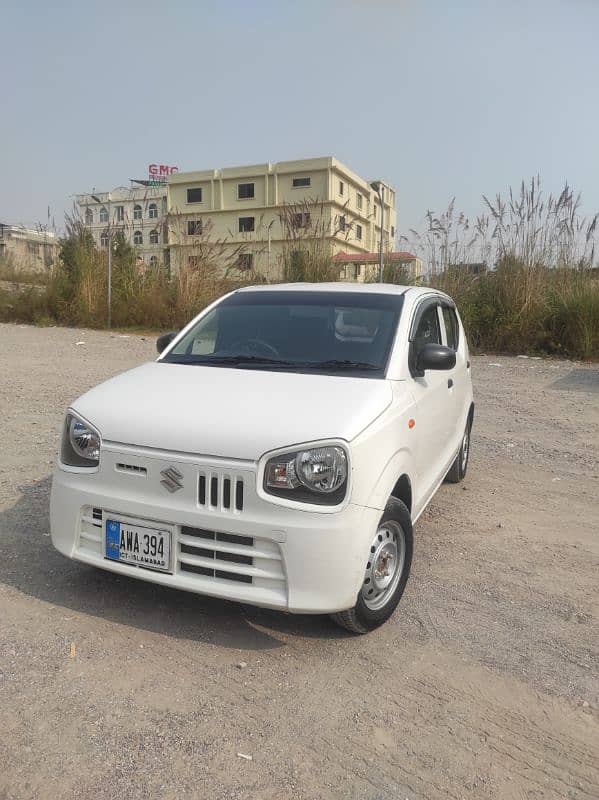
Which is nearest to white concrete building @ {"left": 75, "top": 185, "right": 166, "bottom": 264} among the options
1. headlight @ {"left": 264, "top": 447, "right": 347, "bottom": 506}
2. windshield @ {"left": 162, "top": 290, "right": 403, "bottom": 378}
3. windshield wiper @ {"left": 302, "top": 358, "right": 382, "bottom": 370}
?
windshield @ {"left": 162, "top": 290, "right": 403, "bottom": 378}

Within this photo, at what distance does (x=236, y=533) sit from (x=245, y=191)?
56.7 meters

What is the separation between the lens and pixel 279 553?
2709mm

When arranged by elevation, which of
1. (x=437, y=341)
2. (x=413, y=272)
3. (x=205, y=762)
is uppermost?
(x=413, y=272)

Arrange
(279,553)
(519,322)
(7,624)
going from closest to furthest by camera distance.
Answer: (279,553)
(7,624)
(519,322)

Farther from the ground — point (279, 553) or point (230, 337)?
point (230, 337)

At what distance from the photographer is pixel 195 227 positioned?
15.4 metres

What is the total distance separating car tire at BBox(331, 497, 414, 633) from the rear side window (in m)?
2.08

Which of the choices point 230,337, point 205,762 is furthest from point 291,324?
point 205,762

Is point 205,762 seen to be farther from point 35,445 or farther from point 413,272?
point 413,272

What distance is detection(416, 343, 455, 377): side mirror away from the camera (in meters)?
3.65

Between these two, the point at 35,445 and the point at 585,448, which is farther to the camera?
the point at 585,448

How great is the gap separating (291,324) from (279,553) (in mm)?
1733

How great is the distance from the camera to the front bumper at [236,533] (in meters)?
2.69

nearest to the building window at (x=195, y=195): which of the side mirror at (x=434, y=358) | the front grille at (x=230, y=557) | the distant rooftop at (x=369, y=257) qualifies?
the distant rooftop at (x=369, y=257)
